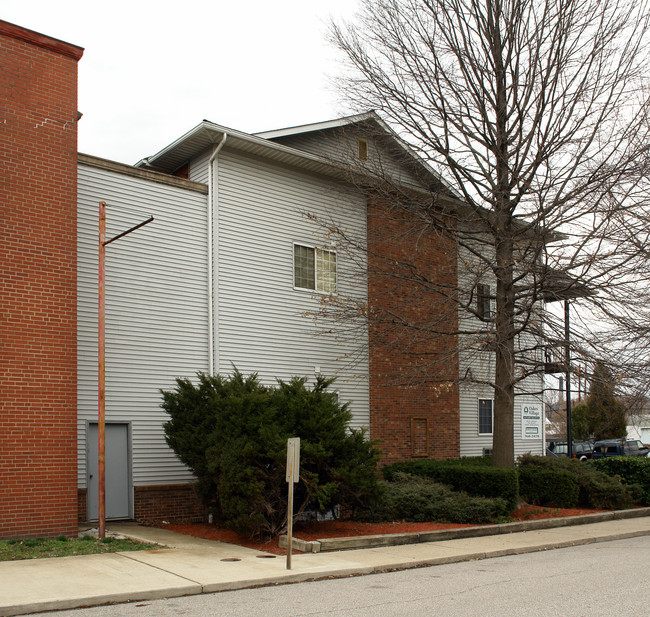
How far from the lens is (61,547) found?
12195mm

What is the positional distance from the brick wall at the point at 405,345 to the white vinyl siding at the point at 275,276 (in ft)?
1.74

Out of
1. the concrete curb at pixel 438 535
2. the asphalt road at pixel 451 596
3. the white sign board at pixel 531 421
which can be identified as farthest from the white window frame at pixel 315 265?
the white sign board at pixel 531 421

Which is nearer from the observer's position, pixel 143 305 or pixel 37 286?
pixel 37 286

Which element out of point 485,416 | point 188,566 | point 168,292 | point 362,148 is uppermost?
point 362,148

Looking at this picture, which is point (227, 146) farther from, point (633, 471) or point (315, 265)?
point (633, 471)

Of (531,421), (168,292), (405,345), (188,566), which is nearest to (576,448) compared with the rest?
(531,421)

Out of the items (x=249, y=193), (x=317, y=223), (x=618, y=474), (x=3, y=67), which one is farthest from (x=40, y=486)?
(x=618, y=474)

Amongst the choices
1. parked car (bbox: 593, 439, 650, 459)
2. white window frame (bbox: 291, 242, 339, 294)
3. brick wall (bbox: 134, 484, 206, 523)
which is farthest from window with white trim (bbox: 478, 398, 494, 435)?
parked car (bbox: 593, 439, 650, 459)

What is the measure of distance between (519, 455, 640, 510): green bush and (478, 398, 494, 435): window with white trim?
4.10 m

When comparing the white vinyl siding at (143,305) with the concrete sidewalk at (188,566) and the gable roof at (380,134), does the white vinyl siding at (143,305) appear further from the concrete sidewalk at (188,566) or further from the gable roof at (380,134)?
the gable roof at (380,134)

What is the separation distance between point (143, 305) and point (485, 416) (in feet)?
44.2

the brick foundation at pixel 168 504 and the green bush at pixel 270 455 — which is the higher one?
the green bush at pixel 270 455

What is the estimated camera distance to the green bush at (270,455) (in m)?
13.2

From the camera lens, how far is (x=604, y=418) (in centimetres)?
5238
